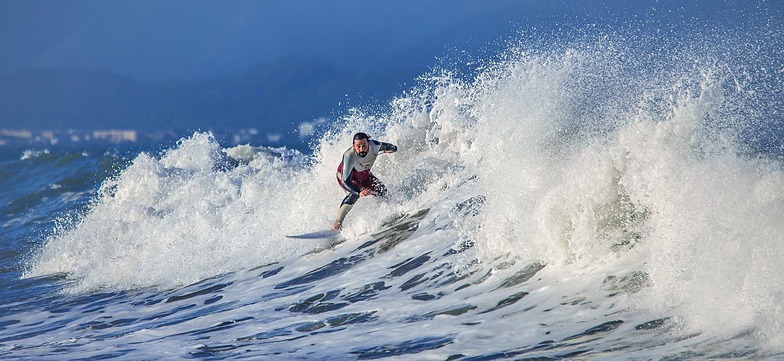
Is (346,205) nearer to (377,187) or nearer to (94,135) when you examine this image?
(377,187)

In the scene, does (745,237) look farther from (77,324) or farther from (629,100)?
(77,324)

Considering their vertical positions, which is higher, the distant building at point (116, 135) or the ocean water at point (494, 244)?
the distant building at point (116, 135)

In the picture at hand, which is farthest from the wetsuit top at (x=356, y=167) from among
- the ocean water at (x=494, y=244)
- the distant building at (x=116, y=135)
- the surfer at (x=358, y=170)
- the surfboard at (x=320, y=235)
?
the distant building at (x=116, y=135)

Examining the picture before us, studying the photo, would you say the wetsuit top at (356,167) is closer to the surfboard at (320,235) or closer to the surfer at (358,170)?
the surfer at (358,170)

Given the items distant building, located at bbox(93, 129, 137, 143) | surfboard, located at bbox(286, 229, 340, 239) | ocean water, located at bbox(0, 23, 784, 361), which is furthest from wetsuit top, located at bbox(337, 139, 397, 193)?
distant building, located at bbox(93, 129, 137, 143)

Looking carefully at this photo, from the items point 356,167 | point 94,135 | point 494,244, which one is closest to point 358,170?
point 356,167

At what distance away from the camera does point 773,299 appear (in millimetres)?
5707

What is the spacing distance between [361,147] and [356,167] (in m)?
0.40

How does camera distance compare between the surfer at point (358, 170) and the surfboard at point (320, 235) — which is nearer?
the surfer at point (358, 170)

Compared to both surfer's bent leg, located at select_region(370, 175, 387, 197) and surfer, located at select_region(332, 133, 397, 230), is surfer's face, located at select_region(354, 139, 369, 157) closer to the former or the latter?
surfer, located at select_region(332, 133, 397, 230)

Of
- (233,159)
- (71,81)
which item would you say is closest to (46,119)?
(71,81)

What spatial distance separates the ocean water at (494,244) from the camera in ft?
21.2

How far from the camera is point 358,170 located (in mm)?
11469

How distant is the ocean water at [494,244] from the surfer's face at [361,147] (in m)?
1.08
